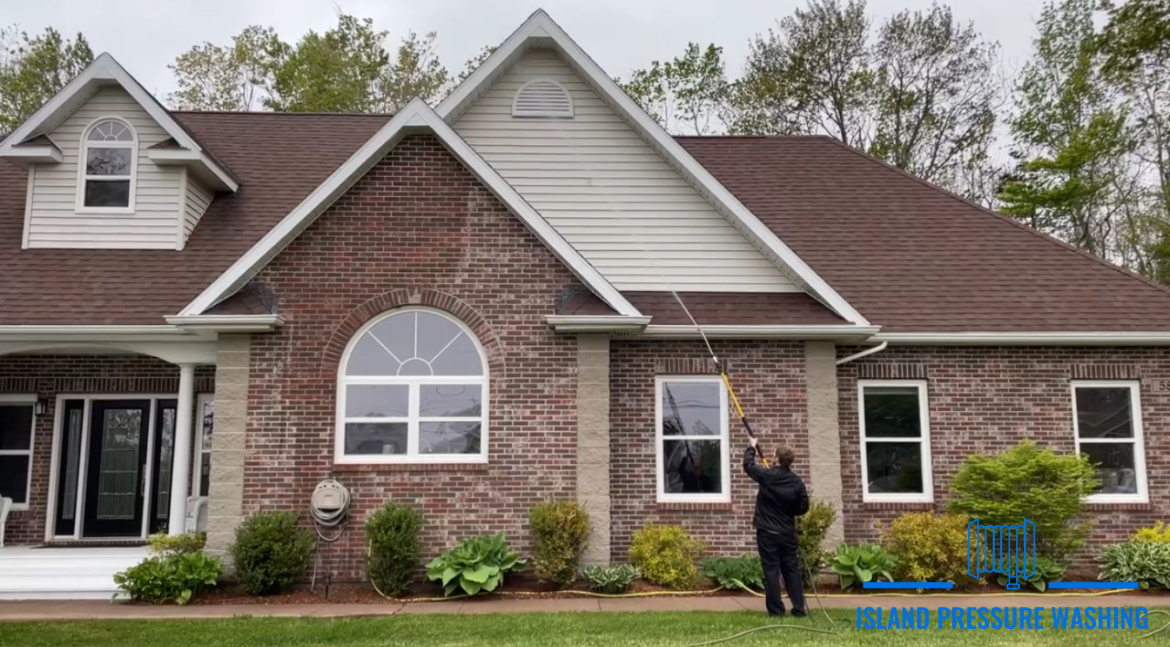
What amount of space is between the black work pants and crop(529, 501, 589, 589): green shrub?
→ 7.49ft

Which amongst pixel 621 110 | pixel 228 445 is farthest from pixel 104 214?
pixel 621 110

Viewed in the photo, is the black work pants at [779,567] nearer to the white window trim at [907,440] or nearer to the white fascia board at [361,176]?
the white fascia board at [361,176]

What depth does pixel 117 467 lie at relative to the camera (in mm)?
13031

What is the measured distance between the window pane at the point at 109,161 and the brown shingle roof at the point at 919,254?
9.49m

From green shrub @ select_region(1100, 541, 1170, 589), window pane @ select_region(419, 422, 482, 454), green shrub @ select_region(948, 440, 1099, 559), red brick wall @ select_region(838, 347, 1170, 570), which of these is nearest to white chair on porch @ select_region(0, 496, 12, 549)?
window pane @ select_region(419, 422, 482, 454)

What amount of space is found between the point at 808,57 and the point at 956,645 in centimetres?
2700

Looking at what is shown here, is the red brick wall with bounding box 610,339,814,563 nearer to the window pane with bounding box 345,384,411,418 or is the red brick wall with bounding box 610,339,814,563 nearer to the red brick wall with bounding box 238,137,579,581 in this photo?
the red brick wall with bounding box 238,137,579,581

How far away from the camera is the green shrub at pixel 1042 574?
10.6m

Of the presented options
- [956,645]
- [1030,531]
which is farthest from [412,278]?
[1030,531]

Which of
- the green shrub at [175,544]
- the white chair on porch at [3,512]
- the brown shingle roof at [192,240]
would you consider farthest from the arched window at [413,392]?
the white chair on porch at [3,512]

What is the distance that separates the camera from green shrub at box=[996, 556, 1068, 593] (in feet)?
34.7

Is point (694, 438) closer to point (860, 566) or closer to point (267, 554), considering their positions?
point (860, 566)

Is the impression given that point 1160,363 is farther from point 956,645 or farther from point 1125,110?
point 1125,110

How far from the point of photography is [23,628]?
845 centimetres
